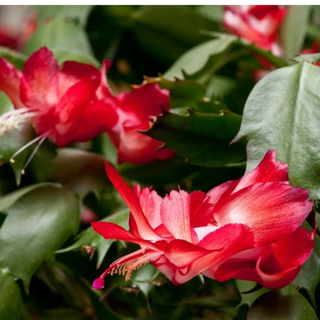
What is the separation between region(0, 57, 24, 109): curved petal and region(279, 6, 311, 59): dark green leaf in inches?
18.3

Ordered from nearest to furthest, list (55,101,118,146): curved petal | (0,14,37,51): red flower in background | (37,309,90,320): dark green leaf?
(55,101,118,146): curved petal → (37,309,90,320): dark green leaf → (0,14,37,51): red flower in background

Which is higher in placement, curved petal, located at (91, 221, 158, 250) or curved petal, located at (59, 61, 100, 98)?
curved petal, located at (59, 61, 100, 98)

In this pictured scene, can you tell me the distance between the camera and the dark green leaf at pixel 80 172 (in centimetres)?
72

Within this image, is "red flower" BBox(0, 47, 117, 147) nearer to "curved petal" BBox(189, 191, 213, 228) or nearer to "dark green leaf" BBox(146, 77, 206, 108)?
"dark green leaf" BBox(146, 77, 206, 108)

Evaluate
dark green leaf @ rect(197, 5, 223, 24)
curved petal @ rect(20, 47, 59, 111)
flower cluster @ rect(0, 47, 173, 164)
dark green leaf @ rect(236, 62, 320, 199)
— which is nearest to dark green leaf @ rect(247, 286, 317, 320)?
dark green leaf @ rect(236, 62, 320, 199)

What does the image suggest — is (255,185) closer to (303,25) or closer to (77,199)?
(77,199)

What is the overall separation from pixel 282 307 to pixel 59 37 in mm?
767

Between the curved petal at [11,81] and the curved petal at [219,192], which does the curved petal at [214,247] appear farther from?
the curved petal at [11,81]

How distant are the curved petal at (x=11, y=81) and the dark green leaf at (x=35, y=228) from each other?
0.39ft

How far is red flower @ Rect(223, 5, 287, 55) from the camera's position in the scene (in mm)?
972

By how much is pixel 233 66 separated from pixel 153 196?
0.67 meters

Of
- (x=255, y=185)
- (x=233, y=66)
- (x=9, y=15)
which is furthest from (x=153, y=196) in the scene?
(x=9, y=15)

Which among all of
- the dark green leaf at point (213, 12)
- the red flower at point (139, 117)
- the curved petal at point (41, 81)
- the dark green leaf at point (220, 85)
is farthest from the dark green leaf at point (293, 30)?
the curved petal at point (41, 81)

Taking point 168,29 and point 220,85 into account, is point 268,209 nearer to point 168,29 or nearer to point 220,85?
point 220,85
